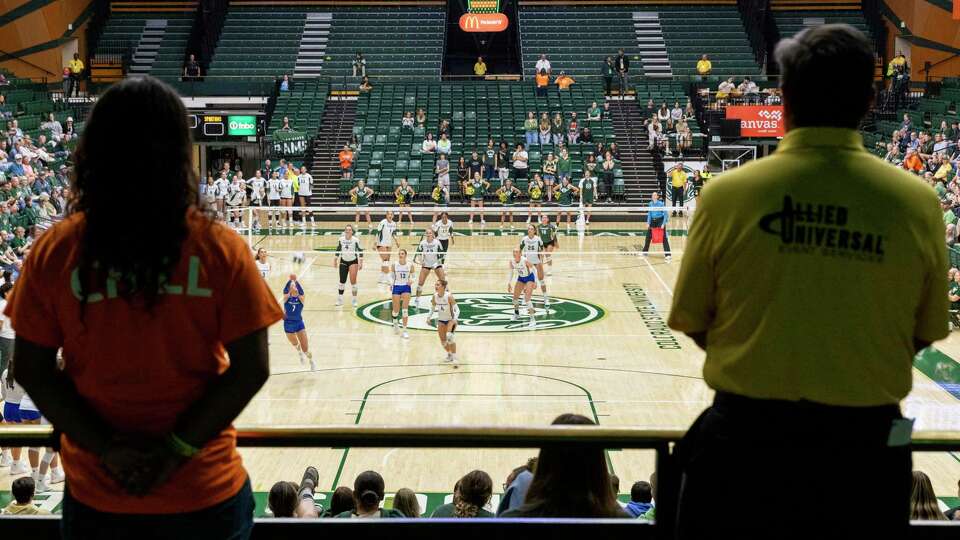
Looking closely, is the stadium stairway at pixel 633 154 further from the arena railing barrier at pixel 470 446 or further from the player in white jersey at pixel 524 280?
the arena railing barrier at pixel 470 446

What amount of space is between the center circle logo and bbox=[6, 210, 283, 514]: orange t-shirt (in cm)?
1617

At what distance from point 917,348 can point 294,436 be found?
165 cm

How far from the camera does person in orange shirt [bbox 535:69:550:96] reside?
36.7 meters

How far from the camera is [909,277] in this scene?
211 cm

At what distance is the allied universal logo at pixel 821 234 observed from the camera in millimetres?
2090

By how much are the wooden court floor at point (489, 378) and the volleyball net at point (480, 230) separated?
2.04 metres

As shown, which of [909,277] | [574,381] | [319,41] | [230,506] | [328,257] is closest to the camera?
[909,277]

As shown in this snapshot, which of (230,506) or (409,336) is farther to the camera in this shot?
(409,336)

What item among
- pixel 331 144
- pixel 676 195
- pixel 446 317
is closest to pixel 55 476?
pixel 446 317

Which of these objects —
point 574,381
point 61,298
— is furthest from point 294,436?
point 574,381

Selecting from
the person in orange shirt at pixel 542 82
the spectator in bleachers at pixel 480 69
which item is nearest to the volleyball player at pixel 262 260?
the person in orange shirt at pixel 542 82

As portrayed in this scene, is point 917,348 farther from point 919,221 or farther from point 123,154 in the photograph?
point 123,154

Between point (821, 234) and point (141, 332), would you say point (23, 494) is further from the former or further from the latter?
point (821, 234)

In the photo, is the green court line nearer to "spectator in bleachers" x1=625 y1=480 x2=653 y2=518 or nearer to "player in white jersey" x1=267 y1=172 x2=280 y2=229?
"spectator in bleachers" x1=625 y1=480 x2=653 y2=518
